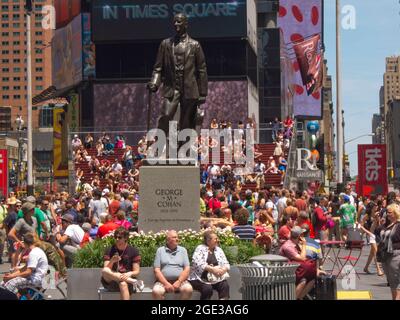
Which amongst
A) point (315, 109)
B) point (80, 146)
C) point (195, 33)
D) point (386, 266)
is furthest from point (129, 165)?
point (315, 109)

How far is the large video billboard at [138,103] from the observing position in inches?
2574

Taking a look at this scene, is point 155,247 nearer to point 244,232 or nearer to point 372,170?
point 244,232

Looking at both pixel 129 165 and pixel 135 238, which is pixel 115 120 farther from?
pixel 135 238

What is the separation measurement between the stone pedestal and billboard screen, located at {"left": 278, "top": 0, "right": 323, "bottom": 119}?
7853 cm

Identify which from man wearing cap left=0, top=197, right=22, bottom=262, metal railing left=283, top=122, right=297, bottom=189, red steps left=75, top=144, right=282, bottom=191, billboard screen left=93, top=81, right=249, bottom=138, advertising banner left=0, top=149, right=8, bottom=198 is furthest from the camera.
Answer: billboard screen left=93, top=81, right=249, bottom=138

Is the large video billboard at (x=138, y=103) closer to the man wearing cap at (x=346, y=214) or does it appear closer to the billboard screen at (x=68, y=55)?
the billboard screen at (x=68, y=55)

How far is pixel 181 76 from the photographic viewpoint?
19.4 meters

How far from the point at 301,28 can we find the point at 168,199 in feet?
263

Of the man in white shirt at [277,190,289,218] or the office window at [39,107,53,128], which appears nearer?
the man in white shirt at [277,190,289,218]

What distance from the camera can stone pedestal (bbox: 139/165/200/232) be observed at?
18.5 meters

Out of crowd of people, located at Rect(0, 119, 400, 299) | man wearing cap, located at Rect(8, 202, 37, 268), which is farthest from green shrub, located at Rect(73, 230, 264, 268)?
man wearing cap, located at Rect(8, 202, 37, 268)

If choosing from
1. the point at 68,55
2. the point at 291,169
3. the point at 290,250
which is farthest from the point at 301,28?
the point at 290,250

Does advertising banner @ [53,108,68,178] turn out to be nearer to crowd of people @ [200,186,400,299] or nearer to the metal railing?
the metal railing
